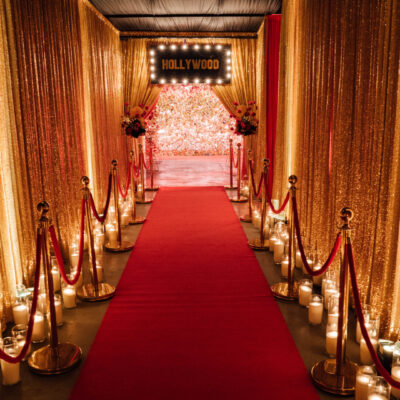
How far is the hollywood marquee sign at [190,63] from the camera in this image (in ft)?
30.5

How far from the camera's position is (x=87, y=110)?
634 cm

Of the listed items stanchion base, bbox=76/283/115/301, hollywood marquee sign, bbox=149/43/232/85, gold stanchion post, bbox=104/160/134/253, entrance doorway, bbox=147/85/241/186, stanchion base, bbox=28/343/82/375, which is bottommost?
stanchion base, bbox=28/343/82/375

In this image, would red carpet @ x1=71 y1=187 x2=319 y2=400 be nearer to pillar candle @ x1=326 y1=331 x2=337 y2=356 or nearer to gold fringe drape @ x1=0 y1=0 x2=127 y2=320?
pillar candle @ x1=326 y1=331 x2=337 y2=356

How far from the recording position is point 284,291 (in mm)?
3967

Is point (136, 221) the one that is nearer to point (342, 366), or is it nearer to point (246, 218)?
point (246, 218)

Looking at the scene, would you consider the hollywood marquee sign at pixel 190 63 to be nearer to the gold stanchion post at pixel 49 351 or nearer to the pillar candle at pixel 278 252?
the pillar candle at pixel 278 252

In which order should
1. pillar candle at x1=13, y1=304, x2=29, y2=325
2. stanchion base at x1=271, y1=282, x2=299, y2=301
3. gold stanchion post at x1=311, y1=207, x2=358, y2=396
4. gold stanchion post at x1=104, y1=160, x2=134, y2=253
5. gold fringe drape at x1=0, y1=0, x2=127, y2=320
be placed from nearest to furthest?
gold stanchion post at x1=311, y1=207, x2=358, y2=396 < pillar candle at x1=13, y1=304, x2=29, y2=325 < gold fringe drape at x1=0, y1=0, x2=127, y2=320 < stanchion base at x1=271, y1=282, x2=299, y2=301 < gold stanchion post at x1=104, y1=160, x2=134, y2=253

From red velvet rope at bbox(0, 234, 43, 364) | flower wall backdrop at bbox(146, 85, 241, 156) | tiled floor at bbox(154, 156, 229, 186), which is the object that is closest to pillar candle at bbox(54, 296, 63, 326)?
red velvet rope at bbox(0, 234, 43, 364)

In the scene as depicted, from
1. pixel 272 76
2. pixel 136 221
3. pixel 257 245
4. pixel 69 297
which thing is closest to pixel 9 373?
pixel 69 297

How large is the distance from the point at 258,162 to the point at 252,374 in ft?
20.3

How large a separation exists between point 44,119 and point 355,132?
9.84 feet

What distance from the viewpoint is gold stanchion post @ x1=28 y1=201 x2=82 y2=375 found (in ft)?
9.30

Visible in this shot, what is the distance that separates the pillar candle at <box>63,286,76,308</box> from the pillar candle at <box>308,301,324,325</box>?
2049 millimetres

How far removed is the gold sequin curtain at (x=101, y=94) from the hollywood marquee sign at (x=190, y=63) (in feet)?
3.02
